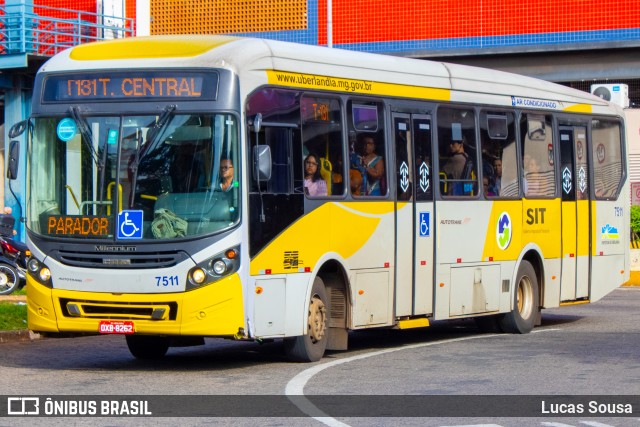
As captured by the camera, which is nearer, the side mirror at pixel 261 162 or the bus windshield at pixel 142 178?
the bus windshield at pixel 142 178

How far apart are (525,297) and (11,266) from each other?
10415mm

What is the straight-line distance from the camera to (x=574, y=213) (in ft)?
65.2

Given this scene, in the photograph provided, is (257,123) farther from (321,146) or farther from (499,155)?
(499,155)

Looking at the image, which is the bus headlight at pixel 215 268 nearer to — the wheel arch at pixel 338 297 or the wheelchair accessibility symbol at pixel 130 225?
the wheelchair accessibility symbol at pixel 130 225

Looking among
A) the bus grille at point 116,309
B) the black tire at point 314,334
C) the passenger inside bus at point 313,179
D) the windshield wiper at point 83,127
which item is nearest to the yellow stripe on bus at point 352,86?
the passenger inside bus at point 313,179

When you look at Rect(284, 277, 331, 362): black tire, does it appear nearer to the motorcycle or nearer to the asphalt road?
the asphalt road

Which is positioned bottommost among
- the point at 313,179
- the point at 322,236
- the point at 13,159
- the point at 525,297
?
the point at 525,297

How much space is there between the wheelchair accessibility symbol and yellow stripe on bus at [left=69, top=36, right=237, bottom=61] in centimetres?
161

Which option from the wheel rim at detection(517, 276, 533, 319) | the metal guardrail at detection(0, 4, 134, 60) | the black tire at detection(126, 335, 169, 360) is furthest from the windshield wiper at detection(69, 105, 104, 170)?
the metal guardrail at detection(0, 4, 134, 60)

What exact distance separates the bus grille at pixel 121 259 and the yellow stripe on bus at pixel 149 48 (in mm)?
1974

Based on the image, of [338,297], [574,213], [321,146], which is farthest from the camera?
[574,213]

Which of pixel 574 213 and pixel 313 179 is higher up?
pixel 313 179

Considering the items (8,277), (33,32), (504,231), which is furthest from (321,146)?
(33,32)

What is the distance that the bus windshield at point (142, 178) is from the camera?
13164mm
